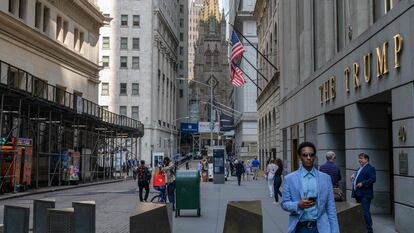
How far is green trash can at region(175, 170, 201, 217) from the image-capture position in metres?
14.9

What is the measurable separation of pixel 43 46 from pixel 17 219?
2795 cm

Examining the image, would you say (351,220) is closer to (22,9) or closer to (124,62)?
(22,9)

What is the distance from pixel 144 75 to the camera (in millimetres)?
75688

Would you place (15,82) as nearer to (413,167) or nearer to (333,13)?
(333,13)

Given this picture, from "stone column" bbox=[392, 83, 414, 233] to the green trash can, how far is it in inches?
227

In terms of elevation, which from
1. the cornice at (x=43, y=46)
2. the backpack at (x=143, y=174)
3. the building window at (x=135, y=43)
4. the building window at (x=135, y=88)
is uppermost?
the building window at (x=135, y=43)

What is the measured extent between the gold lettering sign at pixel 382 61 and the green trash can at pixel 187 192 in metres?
5.92

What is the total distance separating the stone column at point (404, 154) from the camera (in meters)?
10.7

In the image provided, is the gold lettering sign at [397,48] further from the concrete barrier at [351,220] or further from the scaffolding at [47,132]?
the scaffolding at [47,132]

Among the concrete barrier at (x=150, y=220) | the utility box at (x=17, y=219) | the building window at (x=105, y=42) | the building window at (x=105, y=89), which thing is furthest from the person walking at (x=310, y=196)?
→ the building window at (x=105, y=42)

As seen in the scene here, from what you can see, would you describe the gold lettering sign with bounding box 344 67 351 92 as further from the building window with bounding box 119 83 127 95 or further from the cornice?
the building window with bounding box 119 83 127 95

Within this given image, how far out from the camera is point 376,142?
14.9 metres

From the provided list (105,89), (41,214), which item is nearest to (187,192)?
(41,214)

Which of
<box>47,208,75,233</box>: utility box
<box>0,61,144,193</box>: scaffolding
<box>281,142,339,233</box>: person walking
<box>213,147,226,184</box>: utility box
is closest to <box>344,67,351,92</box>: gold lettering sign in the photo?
<box>47,208,75,233</box>: utility box
